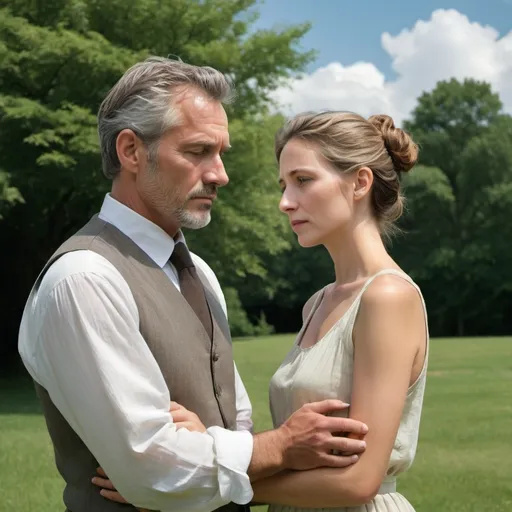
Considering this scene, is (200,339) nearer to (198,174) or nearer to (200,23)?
(198,174)

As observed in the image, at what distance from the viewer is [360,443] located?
271 cm

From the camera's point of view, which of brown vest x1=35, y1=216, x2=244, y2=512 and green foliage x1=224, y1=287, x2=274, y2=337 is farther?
green foliage x1=224, y1=287, x2=274, y2=337

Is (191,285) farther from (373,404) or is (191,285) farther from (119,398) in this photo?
(373,404)

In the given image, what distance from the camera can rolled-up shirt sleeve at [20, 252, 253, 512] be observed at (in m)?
2.53

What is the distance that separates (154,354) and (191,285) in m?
0.41

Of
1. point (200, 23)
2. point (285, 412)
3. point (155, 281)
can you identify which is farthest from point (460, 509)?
point (200, 23)

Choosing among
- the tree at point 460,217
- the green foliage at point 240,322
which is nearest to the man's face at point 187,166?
the green foliage at point 240,322

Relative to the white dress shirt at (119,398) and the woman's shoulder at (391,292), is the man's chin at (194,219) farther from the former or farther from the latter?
the woman's shoulder at (391,292)

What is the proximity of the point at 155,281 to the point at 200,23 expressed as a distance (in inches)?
799

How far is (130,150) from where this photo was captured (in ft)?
9.70

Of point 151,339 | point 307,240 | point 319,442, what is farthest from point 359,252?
point 151,339

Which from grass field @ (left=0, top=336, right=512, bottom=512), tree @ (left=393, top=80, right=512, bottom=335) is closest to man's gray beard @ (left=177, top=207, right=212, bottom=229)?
grass field @ (left=0, top=336, right=512, bottom=512)

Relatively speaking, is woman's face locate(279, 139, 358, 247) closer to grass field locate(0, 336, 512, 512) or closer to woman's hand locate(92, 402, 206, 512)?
woman's hand locate(92, 402, 206, 512)

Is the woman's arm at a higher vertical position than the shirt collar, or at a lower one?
lower
